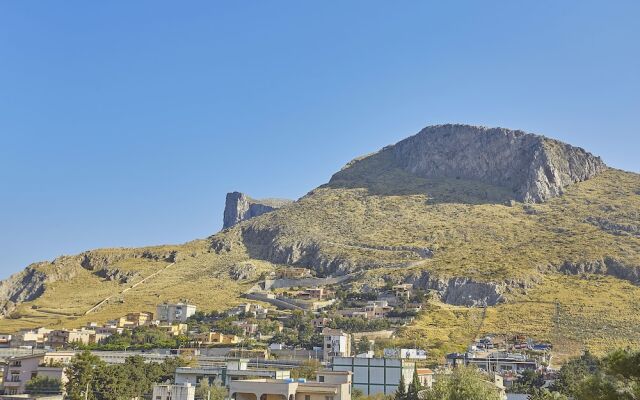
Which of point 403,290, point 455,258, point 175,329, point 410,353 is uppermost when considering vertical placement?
point 455,258

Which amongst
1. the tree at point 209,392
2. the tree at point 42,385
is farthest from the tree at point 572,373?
the tree at point 42,385

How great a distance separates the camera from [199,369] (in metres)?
62.8

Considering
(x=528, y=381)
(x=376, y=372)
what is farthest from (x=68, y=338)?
(x=528, y=381)

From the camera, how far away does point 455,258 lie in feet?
442

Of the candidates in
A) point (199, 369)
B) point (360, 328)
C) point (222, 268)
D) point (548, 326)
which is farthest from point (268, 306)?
point (199, 369)

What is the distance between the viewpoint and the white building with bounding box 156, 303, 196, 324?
115m

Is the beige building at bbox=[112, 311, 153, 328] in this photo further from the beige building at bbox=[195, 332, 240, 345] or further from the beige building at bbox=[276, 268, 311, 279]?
the beige building at bbox=[276, 268, 311, 279]

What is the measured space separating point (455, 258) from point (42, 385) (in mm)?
93739

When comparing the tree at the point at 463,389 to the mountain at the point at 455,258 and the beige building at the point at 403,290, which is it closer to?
the mountain at the point at 455,258

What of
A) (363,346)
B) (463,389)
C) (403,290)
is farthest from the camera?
(403,290)

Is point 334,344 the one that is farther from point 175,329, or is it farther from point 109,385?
point 109,385

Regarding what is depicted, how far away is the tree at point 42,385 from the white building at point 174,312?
56.0 metres

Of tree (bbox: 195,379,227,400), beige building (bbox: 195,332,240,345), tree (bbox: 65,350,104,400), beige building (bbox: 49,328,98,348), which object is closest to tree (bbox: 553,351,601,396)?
tree (bbox: 195,379,227,400)

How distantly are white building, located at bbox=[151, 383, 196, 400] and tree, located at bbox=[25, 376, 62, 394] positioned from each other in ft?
32.0
